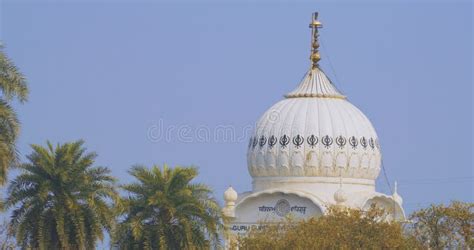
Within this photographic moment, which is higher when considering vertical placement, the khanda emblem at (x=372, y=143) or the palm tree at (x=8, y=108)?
the khanda emblem at (x=372, y=143)

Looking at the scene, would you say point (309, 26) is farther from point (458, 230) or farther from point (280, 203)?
point (458, 230)

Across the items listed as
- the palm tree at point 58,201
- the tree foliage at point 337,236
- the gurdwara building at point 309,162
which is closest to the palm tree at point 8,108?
the palm tree at point 58,201

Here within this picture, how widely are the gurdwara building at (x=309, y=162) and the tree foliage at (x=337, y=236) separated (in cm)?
1616

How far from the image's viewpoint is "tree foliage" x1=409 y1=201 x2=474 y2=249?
63.3m

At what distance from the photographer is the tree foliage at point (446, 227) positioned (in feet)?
208

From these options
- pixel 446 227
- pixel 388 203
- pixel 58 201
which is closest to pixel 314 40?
pixel 388 203

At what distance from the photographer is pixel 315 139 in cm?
7862

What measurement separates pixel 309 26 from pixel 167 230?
26.8 metres

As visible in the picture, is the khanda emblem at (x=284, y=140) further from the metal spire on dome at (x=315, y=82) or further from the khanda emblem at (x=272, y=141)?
the metal spire on dome at (x=315, y=82)

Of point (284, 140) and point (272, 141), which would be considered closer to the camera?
point (284, 140)

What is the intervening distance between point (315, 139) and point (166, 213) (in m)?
22.6

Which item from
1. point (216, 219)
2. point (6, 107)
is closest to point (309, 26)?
point (216, 219)

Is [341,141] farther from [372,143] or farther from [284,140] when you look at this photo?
[284,140]

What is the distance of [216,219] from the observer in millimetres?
57594
